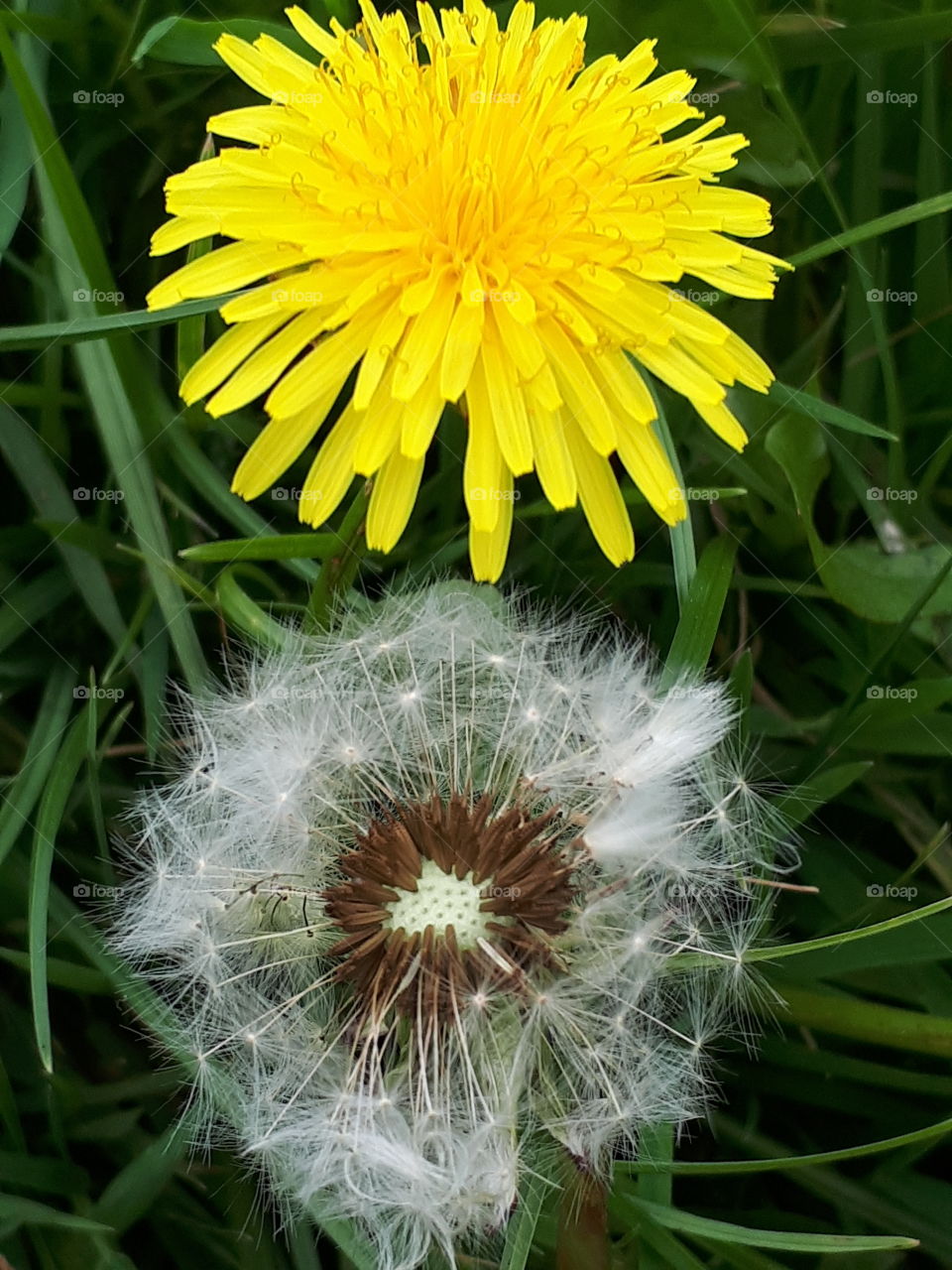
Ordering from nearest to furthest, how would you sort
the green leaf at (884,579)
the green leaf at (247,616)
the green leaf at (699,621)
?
the green leaf at (699,621)
the green leaf at (247,616)
the green leaf at (884,579)

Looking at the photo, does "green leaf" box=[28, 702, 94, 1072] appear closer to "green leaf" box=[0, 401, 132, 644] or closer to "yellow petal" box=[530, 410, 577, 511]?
"green leaf" box=[0, 401, 132, 644]

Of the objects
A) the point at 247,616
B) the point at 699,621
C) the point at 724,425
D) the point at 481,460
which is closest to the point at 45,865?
the point at 247,616

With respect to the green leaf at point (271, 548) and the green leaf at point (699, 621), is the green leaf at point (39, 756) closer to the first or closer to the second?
the green leaf at point (271, 548)

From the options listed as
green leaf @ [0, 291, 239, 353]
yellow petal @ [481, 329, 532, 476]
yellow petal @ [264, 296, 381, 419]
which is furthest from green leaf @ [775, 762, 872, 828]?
green leaf @ [0, 291, 239, 353]

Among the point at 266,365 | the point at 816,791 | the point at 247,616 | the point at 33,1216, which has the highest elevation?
the point at 266,365

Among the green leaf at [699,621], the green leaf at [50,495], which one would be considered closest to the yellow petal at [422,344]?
the green leaf at [699,621]

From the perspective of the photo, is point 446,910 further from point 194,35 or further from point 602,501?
point 194,35

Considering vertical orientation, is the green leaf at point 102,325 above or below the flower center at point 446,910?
above
